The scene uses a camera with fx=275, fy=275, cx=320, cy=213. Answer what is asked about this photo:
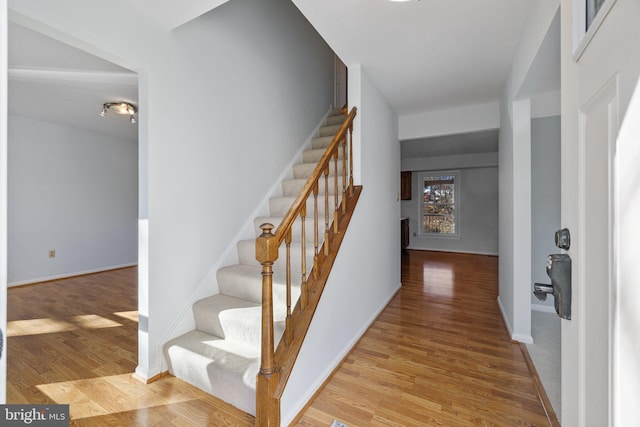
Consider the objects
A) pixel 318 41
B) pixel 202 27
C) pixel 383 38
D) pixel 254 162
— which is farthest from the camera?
pixel 318 41

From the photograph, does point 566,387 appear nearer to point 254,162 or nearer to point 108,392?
point 108,392

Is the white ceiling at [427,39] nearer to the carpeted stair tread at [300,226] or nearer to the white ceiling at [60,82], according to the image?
the carpeted stair tread at [300,226]

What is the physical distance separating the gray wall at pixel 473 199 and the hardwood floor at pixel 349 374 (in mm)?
4027

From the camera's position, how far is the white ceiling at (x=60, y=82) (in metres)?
2.11

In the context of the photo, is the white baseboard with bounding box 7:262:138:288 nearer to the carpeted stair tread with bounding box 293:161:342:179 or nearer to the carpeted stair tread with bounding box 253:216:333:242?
the carpeted stair tread with bounding box 253:216:333:242

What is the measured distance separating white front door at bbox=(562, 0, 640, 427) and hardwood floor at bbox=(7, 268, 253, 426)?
4.78 ft

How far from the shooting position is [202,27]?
2176 millimetres

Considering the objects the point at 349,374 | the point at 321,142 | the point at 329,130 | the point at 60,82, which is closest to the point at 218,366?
the point at 349,374

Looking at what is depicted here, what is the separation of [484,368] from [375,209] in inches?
61.2

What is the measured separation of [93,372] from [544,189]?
4.30m

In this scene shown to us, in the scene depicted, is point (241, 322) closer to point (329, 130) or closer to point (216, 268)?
point (216, 268)

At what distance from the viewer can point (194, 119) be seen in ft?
6.83

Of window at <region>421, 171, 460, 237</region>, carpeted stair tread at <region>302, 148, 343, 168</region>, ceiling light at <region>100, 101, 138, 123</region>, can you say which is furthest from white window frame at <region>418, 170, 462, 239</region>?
ceiling light at <region>100, 101, 138, 123</region>

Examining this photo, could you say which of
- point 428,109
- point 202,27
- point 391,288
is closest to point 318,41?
point 428,109
